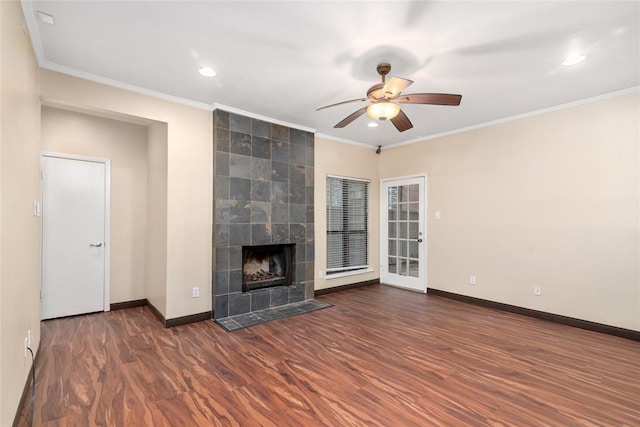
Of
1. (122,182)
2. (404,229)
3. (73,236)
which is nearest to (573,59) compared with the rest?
(404,229)

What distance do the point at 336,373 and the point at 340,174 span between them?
3494 mm

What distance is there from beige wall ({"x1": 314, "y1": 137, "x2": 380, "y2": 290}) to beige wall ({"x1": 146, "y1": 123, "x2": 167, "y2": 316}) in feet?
7.49

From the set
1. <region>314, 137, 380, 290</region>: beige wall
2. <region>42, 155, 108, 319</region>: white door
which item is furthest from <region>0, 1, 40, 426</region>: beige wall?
<region>314, 137, 380, 290</region>: beige wall

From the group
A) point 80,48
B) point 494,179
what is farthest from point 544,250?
point 80,48

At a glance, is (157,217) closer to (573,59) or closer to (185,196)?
(185,196)

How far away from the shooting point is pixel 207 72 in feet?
9.52

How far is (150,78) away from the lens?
3.05m

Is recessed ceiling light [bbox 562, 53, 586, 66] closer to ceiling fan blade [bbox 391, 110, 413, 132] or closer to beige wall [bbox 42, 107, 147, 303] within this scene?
ceiling fan blade [bbox 391, 110, 413, 132]

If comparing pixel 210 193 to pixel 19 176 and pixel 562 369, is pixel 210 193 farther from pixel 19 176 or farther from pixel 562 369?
pixel 562 369

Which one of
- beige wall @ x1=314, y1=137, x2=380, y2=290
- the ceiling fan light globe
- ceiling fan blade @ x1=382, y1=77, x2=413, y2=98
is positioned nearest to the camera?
ceiling fan blade @ x1=382, y1=77, x2=413, y2=98

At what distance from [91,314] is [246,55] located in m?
3.80

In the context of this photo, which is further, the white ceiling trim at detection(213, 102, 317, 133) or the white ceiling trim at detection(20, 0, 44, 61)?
the white ceiling trim at detection(213, 102, 317, 133)

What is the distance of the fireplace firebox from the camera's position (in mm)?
4242

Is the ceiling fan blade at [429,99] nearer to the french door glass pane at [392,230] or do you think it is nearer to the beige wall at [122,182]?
the french door glass pane at [392,230]
